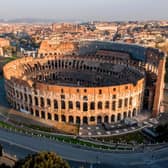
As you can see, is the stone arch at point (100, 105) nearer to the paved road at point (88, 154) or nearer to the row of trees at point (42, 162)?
the paved road at point (88, 154)

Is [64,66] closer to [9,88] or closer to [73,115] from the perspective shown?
[9,88]

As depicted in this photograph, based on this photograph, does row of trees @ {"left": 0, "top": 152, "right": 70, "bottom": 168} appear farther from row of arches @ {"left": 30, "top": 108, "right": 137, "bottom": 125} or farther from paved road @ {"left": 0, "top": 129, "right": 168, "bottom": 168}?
row of arches @ {"left": 30, "top": 108, "right": 137, "bottom": 125}

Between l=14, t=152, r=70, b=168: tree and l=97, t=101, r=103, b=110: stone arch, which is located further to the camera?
l=97, t=101, r=103, b=110: stone arch

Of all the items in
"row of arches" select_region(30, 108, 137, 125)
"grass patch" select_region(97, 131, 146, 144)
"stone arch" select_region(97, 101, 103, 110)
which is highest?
"stone arch" select_region(97, 101, 103, 110)

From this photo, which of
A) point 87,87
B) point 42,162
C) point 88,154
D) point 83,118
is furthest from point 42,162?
point 87,87

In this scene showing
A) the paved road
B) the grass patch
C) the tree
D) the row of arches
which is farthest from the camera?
the row of arches

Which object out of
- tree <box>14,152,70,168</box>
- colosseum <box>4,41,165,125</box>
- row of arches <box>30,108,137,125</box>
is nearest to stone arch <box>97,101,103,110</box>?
colosseum <box>4,41,165,125</box>

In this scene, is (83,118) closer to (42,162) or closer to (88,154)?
(88,154)
